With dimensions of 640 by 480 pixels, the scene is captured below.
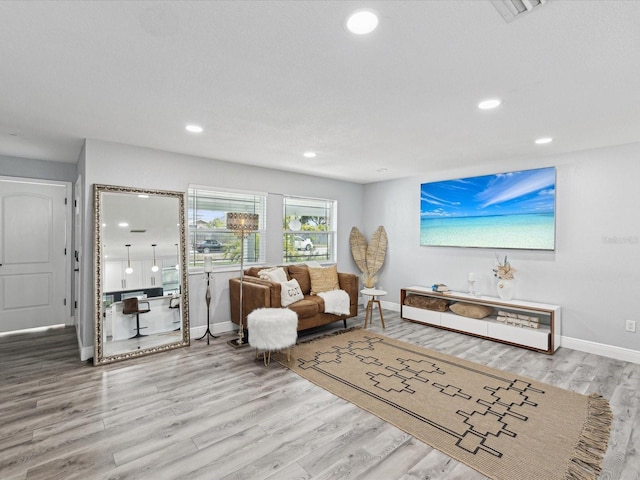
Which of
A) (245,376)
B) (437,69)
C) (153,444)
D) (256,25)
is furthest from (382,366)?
(256,25)

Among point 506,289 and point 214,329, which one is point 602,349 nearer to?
point 506,289

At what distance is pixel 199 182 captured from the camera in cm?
435

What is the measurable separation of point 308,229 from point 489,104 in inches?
146

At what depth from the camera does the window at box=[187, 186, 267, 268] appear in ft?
14.5

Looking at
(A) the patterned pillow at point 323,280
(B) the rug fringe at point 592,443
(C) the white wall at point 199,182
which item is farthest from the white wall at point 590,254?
(C) the white wall at point 199,182

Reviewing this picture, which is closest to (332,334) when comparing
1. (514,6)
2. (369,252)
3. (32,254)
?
(369,252)

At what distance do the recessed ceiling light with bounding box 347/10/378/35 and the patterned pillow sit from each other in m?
3.64

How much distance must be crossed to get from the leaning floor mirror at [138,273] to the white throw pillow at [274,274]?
3.35 ft

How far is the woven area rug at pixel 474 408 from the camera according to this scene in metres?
2.01

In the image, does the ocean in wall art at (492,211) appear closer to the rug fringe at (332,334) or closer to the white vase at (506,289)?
the white vase at (506,289)

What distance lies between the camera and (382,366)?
342 cm

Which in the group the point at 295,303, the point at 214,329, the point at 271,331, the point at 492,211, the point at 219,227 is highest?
the point at 492,211

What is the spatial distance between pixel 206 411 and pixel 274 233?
9.92ft

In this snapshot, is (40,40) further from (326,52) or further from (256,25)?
(326,52)
